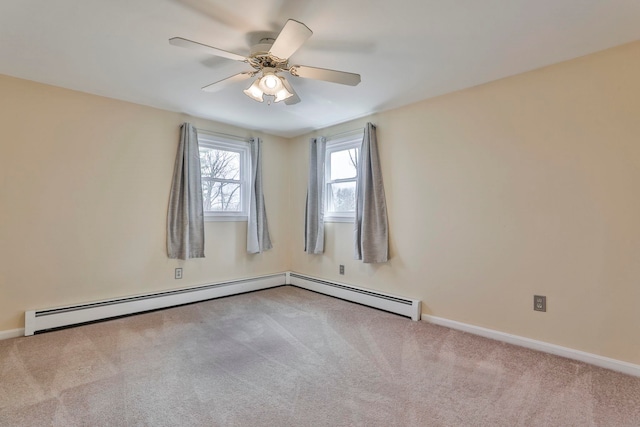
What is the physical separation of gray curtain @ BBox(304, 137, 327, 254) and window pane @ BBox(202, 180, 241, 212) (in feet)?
3.29

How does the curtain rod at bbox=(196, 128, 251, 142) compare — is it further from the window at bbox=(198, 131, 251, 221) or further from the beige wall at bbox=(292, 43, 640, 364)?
the beige wall at bbox=(292, 43, 640, 364)

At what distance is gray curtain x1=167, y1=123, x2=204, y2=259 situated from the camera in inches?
141

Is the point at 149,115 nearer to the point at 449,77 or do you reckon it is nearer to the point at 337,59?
the point at 337,59

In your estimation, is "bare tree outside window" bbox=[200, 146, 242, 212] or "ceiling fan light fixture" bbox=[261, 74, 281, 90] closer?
"ceiling fan light fixture" bbox=[261, 74, 281, 90]

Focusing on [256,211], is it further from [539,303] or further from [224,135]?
[539,303]

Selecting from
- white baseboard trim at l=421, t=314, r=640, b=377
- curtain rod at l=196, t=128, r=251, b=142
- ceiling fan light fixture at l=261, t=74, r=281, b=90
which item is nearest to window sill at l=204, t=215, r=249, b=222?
curtain rod at l=196, t=128, r=251, b=142

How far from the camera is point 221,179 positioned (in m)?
4.12

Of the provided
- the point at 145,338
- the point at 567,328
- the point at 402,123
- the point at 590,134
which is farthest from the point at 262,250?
the point at 590,134

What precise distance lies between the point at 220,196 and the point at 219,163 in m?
0.44

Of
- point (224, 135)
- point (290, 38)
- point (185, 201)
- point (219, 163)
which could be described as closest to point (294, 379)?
point (290, 38)

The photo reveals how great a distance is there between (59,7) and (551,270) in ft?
12.5

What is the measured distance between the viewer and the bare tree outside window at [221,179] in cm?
399

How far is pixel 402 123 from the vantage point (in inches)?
134

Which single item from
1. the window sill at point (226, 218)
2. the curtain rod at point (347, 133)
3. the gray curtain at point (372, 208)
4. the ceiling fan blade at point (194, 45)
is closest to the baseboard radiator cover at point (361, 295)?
the gray curtain at point (372, 208)
